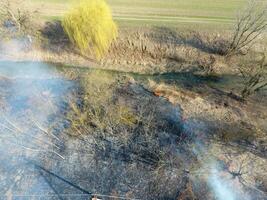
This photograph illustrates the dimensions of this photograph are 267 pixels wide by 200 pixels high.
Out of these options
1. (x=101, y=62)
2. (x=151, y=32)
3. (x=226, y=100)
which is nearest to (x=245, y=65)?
(x=226, y=100)

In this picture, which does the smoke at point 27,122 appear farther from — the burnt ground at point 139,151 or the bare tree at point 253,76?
the bare tree at point 253,76

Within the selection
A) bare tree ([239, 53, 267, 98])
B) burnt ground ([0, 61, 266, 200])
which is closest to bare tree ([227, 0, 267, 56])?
bare tree ([239, 53, 267, 98])

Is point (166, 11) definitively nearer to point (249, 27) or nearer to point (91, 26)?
point (249, 27)

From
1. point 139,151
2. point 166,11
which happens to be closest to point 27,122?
point 139,151

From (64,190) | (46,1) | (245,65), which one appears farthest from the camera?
(46,1)

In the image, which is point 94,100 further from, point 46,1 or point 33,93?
point 46,1

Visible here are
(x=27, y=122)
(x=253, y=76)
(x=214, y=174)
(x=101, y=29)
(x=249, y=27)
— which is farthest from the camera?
(x=249, y=27)
